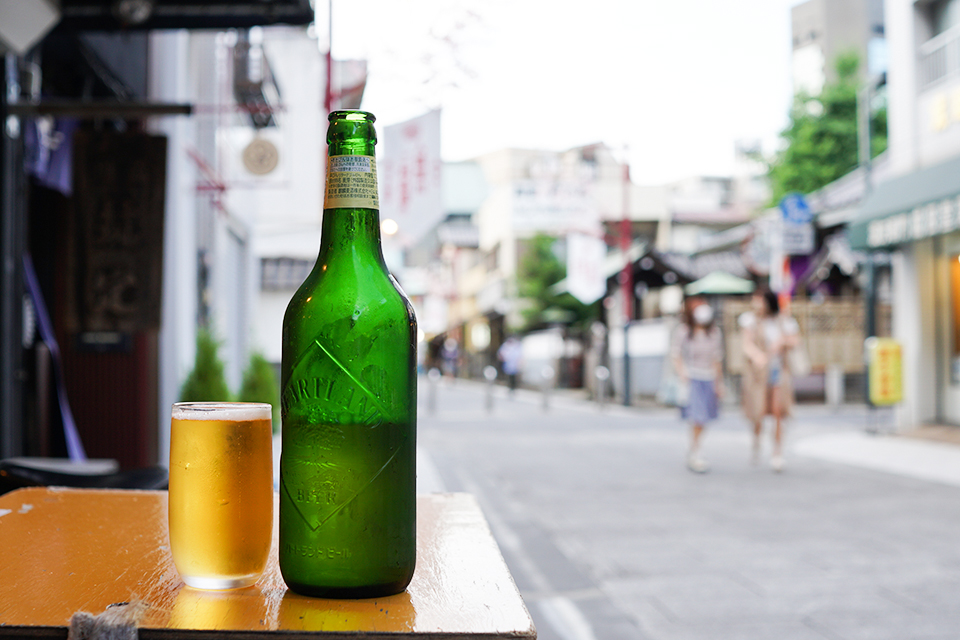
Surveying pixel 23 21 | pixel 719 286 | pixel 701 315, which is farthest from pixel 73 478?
pixel 719 286

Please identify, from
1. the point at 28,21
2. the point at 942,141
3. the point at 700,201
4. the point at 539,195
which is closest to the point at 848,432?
the point at 942,141

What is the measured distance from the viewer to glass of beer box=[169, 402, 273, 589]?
0.98 metres

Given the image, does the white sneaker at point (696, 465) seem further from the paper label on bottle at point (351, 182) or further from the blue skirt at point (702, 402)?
the paper label on bottle at point (351, 182)

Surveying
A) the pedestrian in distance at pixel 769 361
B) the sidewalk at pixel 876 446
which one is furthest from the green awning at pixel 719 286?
the pedestrian in distance at pixel 769 361

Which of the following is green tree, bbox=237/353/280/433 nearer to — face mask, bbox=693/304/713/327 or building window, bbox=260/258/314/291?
face mask, bbox=693/304/713/327

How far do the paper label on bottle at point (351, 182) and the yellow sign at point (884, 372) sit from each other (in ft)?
39.6

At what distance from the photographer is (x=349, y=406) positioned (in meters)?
0.96

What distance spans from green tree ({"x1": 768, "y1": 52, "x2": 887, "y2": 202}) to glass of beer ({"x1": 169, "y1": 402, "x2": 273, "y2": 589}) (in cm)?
2792

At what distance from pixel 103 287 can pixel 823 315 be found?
15788 mm

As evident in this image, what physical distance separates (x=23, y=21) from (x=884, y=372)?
1117cm

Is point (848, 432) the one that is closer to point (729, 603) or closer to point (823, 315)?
point (823, 315)

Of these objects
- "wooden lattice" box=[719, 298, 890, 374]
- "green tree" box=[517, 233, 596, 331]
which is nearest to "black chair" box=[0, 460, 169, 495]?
"wooden lattice" box=[719, 298, 890, 374]

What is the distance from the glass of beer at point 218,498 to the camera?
3.23 feet

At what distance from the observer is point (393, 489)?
37.7 inches
